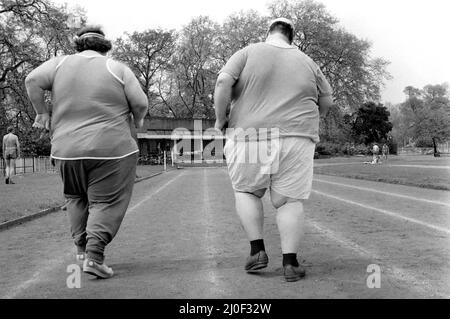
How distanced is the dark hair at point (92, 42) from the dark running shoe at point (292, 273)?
2508mm

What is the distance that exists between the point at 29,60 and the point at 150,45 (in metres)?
39.6

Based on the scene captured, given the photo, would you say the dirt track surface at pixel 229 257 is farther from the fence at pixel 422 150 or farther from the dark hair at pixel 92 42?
the fence at pixel 422 150

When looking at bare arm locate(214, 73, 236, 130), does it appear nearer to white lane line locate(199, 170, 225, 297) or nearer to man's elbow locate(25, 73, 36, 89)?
white lane line locate(199, 170, 225, 297)

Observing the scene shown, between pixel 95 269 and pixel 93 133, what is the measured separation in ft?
3.67

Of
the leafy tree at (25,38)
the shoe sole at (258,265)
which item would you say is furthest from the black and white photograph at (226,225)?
the leafy tree at (25,38)

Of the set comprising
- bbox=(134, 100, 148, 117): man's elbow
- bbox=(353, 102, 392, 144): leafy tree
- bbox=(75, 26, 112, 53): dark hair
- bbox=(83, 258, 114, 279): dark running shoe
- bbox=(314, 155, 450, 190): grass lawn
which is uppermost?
bbox=(353, 102, 392, 144): leafy tree

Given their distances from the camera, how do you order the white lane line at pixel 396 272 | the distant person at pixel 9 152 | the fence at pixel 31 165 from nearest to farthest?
the white lane line at pixel 396 272 < the distant person at pixel 9 152 < the fence at pixel 31 165

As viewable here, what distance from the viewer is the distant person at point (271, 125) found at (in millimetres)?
4512

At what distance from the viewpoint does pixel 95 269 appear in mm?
4387

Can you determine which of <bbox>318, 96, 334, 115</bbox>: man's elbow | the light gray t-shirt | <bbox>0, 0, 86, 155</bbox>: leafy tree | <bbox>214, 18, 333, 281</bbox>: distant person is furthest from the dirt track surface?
<bbox>0, 0, 86, 155</bbox>: leafy tree

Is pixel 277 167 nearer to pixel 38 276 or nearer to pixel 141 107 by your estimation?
pixel 141 107

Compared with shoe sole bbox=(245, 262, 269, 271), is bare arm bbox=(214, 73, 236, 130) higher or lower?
higher

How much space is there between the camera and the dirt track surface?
13.0 ft

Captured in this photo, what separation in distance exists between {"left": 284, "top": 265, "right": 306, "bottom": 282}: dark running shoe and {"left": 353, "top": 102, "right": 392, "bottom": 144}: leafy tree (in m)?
93.8
